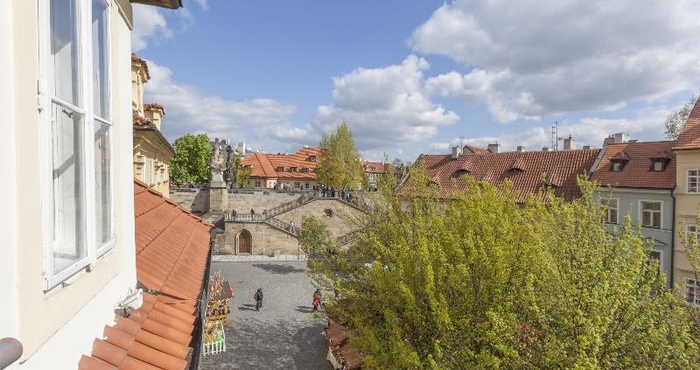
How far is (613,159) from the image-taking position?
24.4 m

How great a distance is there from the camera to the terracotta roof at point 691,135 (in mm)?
19047

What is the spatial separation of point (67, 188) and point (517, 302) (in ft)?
23.9

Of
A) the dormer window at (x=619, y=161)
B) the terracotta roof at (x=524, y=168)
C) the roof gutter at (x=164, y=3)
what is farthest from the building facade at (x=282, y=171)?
the roof gutter at (x=164, y=3)

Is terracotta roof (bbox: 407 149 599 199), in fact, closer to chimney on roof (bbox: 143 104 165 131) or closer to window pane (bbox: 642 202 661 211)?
window pane (bbox: 642 202 661 211)

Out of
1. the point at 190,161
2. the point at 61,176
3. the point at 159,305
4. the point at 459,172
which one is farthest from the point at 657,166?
the point at 190,161

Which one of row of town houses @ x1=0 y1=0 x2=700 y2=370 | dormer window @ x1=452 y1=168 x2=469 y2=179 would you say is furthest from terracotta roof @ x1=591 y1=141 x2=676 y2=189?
row of town houses @ x1=0 y1=0 x2=700 y2=370

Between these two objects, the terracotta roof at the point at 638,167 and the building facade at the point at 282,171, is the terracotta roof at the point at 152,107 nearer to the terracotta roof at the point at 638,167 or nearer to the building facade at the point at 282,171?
the terracotta roof at the point at 638,167

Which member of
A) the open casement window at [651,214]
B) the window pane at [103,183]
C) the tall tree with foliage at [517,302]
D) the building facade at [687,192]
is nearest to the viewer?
the window pane at [103,183]

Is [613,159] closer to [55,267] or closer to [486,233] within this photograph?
[486,233]

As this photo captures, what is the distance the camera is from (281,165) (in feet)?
233

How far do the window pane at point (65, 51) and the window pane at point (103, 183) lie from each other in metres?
0.35

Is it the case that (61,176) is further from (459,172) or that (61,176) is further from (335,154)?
(335,154)

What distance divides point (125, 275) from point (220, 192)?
38.3 metres

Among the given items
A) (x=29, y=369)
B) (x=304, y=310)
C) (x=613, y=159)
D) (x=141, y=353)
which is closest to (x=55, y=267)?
(x=29, y=369)
